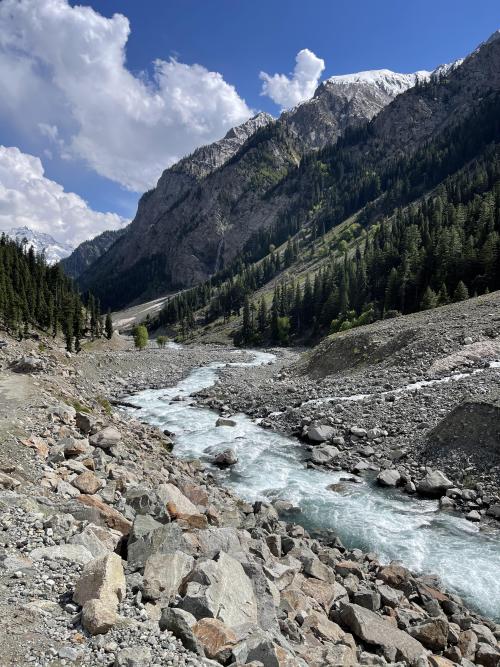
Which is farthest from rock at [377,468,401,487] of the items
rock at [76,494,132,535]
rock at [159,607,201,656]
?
rock at [159,607,201,656]

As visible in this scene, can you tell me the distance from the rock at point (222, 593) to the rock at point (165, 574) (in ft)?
1.11

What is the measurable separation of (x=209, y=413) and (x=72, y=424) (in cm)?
1970

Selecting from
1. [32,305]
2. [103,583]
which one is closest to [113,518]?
[103,583]

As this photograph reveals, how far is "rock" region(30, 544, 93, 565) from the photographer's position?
9.82m

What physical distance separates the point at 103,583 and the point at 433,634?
959 centimetres

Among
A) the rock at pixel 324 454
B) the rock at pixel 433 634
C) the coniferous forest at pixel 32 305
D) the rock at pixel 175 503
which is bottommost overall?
the rock at pixel 433 634

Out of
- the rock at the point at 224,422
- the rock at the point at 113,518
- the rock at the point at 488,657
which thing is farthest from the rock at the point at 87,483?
the rock at the point at 224,422

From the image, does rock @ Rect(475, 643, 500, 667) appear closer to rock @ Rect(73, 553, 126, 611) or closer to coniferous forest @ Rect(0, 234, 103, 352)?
rock @ Rect(73, 553, 126, 611)

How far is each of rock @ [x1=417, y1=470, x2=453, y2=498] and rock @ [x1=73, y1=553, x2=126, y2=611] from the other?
18.8m

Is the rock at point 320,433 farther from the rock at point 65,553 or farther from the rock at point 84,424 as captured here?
the rock at point 65,553

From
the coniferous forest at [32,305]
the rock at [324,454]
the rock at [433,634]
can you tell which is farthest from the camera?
the coniferous forest at [32,305]

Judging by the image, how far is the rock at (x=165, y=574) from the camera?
941 cm

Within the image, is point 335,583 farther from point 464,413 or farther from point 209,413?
point 209,413

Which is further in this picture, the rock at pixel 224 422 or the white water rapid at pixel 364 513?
the rock at pixel 224 422
